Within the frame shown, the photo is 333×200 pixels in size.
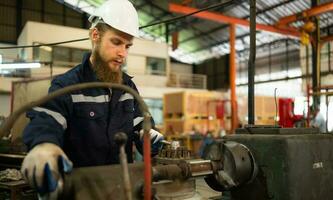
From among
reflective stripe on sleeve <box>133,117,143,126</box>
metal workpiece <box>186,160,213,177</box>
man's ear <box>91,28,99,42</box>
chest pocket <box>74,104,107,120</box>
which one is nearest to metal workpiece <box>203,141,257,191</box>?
metal workpiece <box>186,160,213,177</box>

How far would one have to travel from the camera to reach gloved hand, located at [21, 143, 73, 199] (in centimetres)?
102

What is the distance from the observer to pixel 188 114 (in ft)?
35.9

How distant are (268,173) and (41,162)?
3.47ft

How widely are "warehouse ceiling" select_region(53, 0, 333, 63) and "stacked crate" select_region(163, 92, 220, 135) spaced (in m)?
3.82

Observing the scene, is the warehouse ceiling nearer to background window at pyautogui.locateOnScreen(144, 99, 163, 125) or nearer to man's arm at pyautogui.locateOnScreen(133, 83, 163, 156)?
background window at pyautogui.locateOnScreen(144, 99, 163, 125)

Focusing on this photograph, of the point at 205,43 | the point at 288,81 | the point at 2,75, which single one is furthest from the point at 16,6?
the point at 288,81

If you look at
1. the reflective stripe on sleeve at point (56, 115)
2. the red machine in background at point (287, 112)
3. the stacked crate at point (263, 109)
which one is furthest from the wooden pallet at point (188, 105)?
the reflective stripe on sleeve at point (56, 115)

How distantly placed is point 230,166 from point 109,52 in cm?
80

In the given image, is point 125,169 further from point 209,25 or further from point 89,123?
point 209,25

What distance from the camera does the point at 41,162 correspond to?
1.03m

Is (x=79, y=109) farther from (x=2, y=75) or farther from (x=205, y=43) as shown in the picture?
(x=205, y=43)

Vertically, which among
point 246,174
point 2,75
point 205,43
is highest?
point 205,43

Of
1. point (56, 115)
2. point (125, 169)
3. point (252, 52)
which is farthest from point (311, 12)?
point (125, 169)

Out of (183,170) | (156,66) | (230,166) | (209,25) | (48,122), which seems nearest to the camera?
(48,122)
